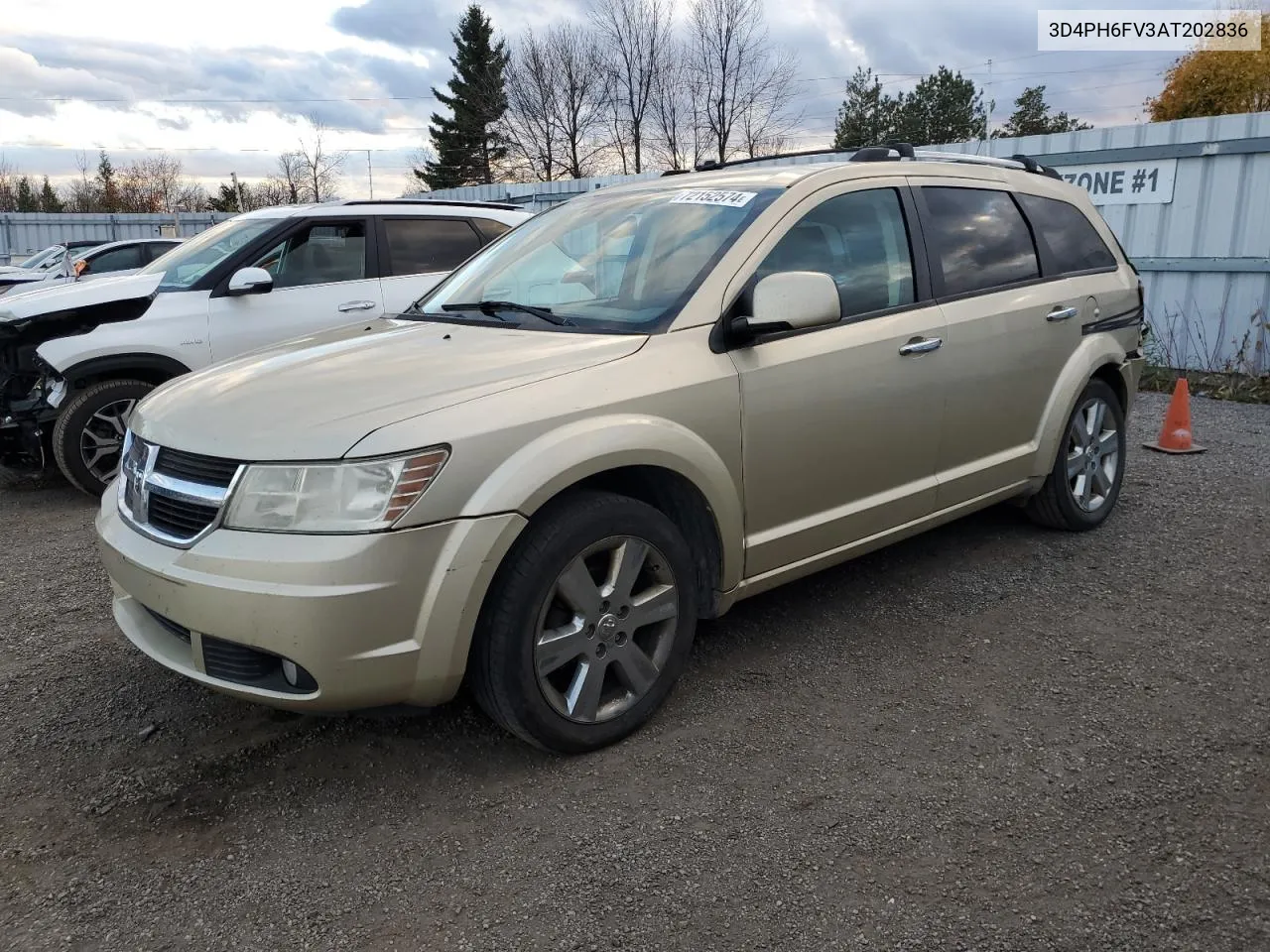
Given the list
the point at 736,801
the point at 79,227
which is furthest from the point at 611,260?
the point at 79,227

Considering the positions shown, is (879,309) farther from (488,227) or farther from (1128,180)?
(1128,180)

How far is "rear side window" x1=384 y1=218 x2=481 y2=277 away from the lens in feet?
22.4

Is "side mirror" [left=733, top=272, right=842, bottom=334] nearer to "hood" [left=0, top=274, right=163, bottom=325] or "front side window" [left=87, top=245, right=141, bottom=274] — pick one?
"hood" [left=0, top=274, right=163, bottom=325]

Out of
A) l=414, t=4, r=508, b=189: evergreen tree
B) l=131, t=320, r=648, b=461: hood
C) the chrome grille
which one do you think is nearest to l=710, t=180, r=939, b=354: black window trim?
l=131, t=320, r=648, b=461: hood

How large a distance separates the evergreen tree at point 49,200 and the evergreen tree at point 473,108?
19052mm

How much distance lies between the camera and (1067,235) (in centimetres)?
475

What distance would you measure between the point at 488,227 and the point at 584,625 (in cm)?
508

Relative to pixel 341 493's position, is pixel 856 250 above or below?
above

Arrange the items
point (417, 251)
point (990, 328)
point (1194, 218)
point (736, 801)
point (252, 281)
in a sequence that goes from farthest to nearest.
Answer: point (1194, 218)
point (417, 251)
point (252, 281)
point (990, 328)
point (736, 801)

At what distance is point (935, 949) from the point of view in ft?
7.13

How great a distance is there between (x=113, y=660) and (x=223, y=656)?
1475 millimetres

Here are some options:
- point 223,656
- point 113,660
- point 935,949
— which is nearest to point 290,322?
→ point 113,660

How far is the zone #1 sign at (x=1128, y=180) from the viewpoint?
9.54 meters

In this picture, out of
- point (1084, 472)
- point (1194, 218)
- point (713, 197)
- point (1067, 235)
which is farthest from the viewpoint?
point (1194, 218)
